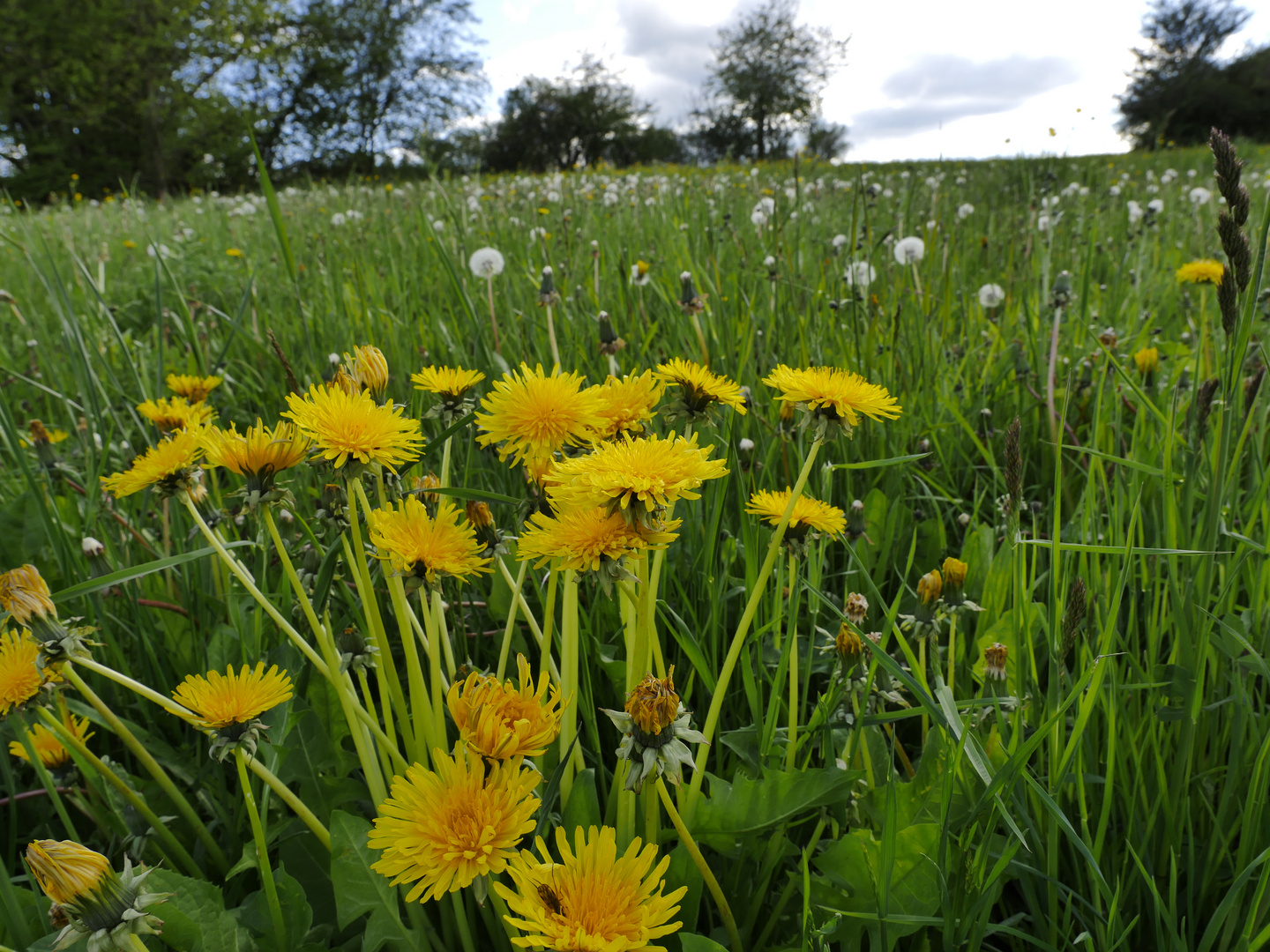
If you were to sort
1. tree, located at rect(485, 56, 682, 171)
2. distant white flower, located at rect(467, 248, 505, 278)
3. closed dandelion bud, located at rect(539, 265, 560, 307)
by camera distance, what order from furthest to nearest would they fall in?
tree, located at rect(485, 56, 682, 171) < distant white flower, located at rect(467, 248, 505, 278) < closed dandelion bud, located at rect(539, 265, 560, 307)

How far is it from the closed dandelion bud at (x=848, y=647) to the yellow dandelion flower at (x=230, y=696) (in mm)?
534

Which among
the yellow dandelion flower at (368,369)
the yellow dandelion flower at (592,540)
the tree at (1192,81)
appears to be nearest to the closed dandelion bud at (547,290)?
the yellow dandelion flower at (368,369)

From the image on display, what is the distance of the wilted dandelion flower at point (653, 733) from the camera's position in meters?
0.54

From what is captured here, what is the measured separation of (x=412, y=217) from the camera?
4.27 meters

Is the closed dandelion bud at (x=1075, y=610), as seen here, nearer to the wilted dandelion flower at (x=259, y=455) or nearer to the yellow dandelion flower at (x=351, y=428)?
the yellow dandelion flower at (x=351, y=428)

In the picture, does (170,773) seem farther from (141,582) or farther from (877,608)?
(877,608)

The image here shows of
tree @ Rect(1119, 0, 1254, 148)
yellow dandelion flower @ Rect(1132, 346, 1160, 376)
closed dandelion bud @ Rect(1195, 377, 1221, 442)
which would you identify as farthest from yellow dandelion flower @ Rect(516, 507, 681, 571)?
tree @ Rect(1119, 0, 1254, 148)

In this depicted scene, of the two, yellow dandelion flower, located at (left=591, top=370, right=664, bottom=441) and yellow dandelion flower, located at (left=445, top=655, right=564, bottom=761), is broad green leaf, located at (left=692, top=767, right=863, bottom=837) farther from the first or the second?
yellow dandelion flower, located at (left=591, top=370, right=664, bottom=441)

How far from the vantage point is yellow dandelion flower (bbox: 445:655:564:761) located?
1.77ft

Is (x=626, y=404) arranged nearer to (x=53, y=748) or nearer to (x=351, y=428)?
(x=351, y=428)

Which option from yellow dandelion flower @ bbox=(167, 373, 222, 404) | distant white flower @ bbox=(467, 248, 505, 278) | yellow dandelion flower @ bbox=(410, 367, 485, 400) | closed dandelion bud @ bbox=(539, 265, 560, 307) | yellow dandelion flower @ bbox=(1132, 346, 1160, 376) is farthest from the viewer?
distant white flower @ bbox=(467, 248, 505, 278)

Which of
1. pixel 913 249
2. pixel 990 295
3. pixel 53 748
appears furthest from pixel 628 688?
pixel 913 249

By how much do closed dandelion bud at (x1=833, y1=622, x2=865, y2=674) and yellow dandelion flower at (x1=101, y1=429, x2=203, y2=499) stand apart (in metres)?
0.68

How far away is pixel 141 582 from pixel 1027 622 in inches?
52.9
